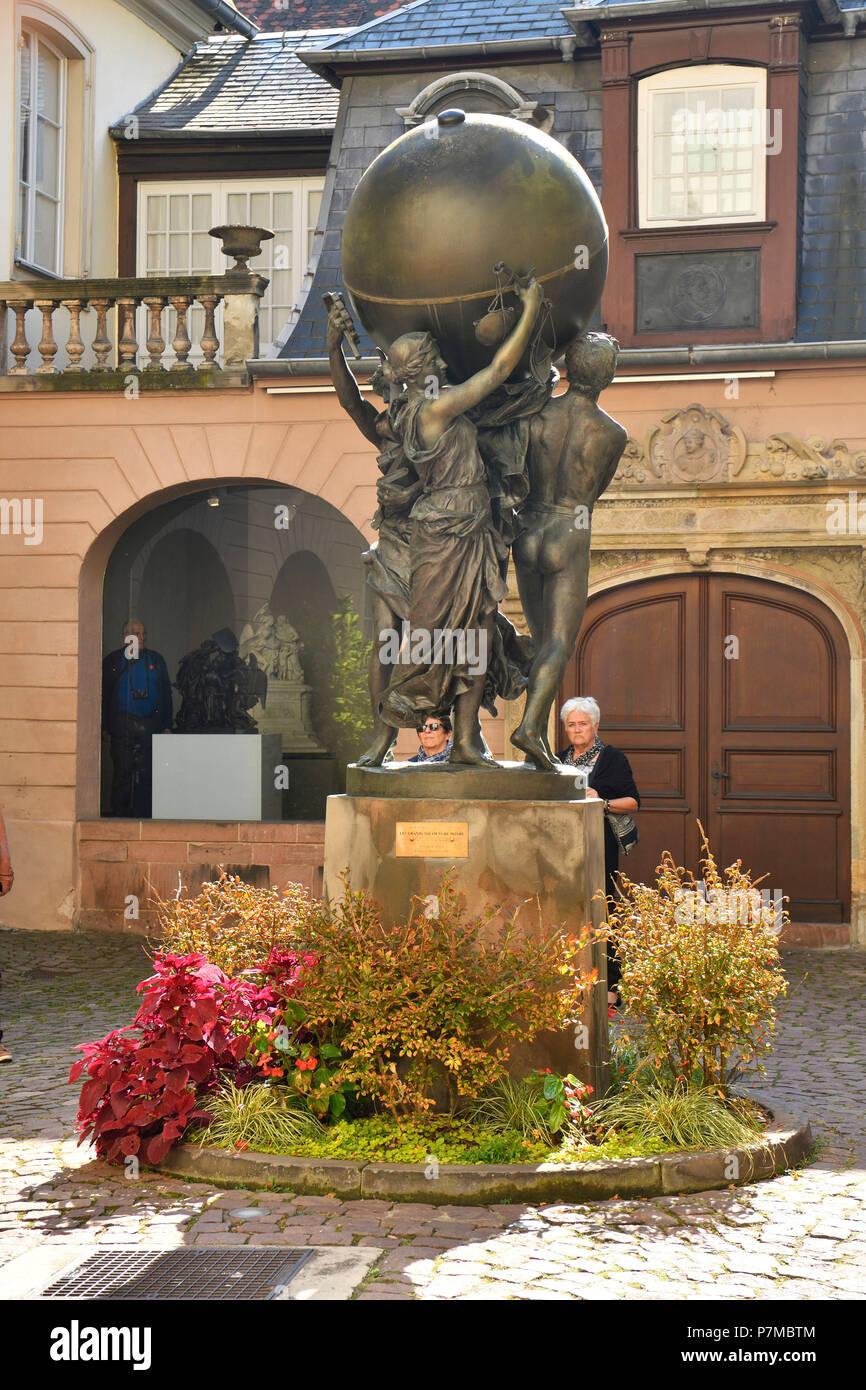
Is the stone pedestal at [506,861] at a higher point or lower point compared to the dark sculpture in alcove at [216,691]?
lower

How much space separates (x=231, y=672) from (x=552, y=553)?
9.46 metres

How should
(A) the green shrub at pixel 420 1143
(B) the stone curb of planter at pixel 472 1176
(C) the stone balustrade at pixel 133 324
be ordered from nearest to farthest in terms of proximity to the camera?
(B) the stone curb of planter at pixel 472 1176 < (A) the green shrub at pixel 420 1143 < (C) the stone balustrade at pixel 133 324

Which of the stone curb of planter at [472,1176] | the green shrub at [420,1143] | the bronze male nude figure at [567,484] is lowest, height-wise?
the stone curb of planter at [472,1176]

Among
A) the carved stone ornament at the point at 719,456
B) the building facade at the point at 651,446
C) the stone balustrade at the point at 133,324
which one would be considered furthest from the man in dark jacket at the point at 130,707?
the carved stone ornament at the point at 719,456

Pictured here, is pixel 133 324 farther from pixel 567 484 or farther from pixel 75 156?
pixel 567 484

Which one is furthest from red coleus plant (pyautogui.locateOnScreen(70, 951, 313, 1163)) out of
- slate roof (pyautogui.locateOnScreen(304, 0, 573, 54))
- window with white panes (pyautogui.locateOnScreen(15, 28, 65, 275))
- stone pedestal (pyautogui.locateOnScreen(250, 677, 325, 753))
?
window with white panes (pyautogui.locateOnScreen(15, 28, 65, 275))

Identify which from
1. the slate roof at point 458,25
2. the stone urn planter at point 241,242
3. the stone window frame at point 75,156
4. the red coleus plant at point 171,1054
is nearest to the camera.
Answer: the red coleus plant at point 171,1054

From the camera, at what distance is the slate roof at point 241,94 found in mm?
16469

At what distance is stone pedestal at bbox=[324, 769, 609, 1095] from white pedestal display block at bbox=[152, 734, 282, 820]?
26.7 ft

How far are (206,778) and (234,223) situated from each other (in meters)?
5.87

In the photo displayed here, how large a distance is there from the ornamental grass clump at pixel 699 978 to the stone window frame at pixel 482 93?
362 inches

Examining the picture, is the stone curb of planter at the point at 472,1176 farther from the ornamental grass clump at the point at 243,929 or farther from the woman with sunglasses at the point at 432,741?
the woman with sunglasses at the point at 432,741

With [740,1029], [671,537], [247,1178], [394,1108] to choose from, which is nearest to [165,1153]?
[247,1178]

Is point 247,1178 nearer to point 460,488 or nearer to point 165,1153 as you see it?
point 165,1153
